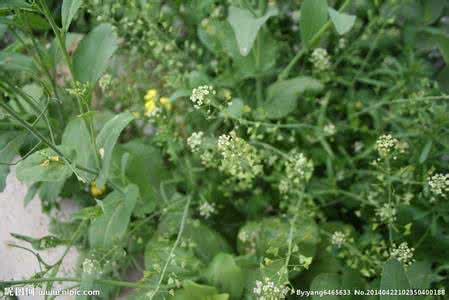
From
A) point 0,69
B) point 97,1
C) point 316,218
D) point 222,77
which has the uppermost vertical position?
point 97,1

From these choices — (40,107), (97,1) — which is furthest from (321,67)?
(40,107)

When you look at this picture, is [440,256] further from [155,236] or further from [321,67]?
[155,236]

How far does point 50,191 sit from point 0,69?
0.37 meters

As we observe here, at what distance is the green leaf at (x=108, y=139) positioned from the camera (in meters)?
1.04

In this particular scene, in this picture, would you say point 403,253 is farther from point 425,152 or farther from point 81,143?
point 81,143

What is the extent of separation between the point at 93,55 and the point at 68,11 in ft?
0.40

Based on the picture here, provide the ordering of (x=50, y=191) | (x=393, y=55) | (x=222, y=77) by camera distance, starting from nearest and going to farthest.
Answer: (x=50, y=191), (x=222, y=77), (x=393, y=55)

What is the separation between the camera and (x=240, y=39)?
3.81 feet

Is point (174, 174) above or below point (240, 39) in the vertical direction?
below

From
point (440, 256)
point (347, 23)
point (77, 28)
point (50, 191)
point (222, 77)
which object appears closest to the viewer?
point (347, 23)

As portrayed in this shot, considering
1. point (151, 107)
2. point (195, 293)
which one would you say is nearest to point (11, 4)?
point (151, 107)

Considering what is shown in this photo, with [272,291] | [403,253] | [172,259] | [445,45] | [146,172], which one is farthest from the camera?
[146,172]

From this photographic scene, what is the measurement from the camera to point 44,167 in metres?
1.06

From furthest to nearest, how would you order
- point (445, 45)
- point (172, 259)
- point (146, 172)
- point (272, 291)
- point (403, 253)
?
point (146, 172)
point (445, 45)
point (172, 259)
point (403, 253)
point (272, 291)
